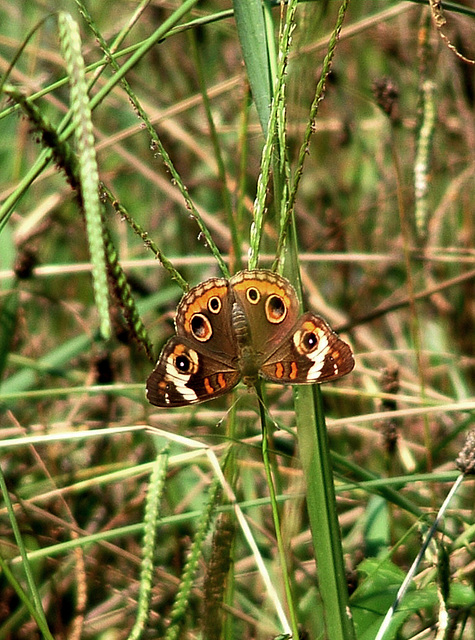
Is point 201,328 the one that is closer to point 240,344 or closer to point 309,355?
point 240,344

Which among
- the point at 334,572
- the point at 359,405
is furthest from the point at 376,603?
the point at 359,405

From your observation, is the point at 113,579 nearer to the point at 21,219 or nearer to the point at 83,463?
the point at 83,463

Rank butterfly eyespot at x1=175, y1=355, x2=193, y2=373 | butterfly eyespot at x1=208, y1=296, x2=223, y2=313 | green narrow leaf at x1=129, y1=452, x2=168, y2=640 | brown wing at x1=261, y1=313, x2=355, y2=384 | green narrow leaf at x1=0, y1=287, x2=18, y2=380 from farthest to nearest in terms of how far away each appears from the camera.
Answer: green narrow leaf at x1=0, y1=287, x2=18, y2=380, butterfly eyespot at x1=208, y1=296, x2=223, y2=313, butterfly eyespot at x1=175, y1=355, x2=193, y2=373, brown wing at x1=261, y1=313, x2=355, y2=384, green narrow leaf at x1=129, y1=452, x2=168, y2=640

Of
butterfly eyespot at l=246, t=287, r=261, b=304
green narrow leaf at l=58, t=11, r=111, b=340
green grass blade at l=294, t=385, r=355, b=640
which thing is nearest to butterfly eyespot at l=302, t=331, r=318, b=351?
butterfly eyespot at l=246, t=287, r=261, b=304

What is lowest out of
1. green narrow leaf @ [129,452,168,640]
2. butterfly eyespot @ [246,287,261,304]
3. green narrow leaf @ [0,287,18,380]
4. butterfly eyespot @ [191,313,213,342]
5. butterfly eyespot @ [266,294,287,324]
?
green narrow leaf @ [129,452,168,640]

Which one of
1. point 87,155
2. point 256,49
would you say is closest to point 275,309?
point 256,49

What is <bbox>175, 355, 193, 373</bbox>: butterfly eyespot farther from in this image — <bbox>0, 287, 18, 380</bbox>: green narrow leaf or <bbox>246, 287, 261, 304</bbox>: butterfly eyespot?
<bbox>0, 287, 18, 380</bbox>: green narrow leaf
